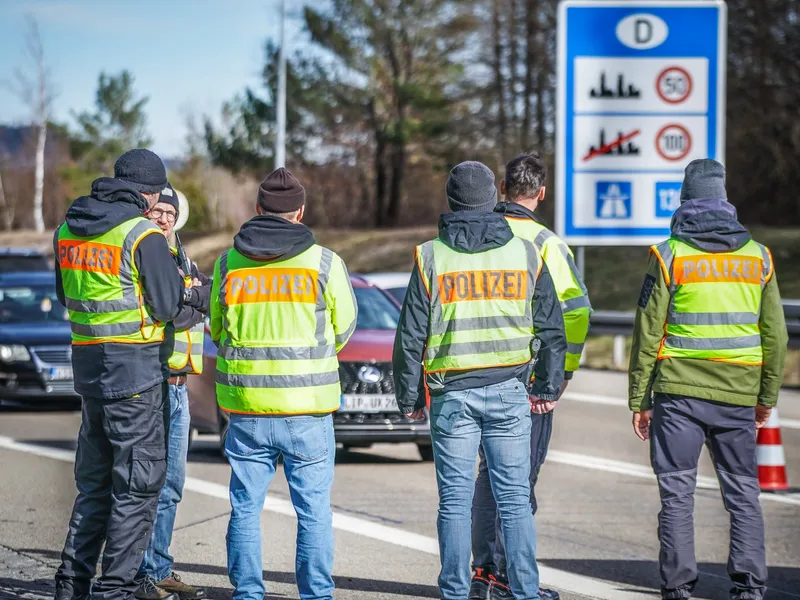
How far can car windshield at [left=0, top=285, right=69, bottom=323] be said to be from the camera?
13281mm

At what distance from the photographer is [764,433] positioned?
27.5 feet

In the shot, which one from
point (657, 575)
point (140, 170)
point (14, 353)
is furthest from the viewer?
point (14, 353)

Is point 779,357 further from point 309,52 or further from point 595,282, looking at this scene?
point 309,52

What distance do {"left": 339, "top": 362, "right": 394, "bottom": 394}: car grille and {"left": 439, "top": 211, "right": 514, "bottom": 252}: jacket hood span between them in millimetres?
4212

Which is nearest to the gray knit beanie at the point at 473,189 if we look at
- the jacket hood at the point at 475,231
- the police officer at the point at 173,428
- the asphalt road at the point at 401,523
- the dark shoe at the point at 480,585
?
the jacket hood at the point at 475,231

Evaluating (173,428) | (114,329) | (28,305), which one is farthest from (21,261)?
(114,329)

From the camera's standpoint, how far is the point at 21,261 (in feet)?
58.2

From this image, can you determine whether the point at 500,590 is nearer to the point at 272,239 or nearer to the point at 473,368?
the point at 473,368

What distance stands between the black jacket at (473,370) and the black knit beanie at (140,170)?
46.9 inches

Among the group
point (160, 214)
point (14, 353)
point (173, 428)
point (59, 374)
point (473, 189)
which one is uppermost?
point (473, 189)

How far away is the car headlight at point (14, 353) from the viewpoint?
40.3ft

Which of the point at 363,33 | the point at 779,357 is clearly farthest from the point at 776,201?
the point at 779,357

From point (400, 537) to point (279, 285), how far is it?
271 centimetres

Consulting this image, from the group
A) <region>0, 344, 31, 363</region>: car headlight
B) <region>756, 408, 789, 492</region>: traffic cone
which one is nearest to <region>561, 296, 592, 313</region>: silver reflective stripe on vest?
<region>756, 408, 789, 492</region>: traffic cone
